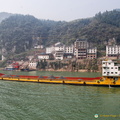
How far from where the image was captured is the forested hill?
108625 mm

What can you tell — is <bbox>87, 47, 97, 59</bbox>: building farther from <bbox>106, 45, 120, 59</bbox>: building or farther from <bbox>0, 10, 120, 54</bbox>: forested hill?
<bbox>0, 10, 120, 54</bbox>: forested hill

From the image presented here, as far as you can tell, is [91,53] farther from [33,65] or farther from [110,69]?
[110,69]

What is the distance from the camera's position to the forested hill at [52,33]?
109 m

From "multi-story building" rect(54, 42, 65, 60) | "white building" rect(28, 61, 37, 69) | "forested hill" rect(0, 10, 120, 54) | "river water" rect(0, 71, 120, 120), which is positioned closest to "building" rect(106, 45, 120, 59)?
"forested hill" rect(0, 10, 120, 54)

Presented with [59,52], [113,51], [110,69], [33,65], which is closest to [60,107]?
[110,69]

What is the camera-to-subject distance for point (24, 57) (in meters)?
99.0

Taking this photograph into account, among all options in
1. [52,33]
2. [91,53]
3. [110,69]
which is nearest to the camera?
[110,69]

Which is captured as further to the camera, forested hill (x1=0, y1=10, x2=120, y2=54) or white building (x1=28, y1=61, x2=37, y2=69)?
forested hill (x1=0, y1=10, x2=120, y2=54)

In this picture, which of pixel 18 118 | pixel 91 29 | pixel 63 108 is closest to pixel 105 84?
pixel 63 108

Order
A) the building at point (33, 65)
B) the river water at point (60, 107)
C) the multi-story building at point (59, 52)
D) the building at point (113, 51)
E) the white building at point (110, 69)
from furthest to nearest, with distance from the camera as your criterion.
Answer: the multi-story building at point (59, 52)
the building at point (33, 65)
the building at point (113, 51)
the white building at point (110, 69)
the river water at point (60, 107)

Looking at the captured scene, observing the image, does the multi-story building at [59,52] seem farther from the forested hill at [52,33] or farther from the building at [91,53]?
the forested hill at [52,33]

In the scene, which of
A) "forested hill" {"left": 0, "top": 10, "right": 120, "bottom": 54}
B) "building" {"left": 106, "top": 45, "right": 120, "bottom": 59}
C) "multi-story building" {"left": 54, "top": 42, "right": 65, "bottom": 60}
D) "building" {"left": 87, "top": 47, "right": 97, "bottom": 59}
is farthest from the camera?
"forested hill" {"left": 0, "top": 10, "right": 120, "bottom": 54}

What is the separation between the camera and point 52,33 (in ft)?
481

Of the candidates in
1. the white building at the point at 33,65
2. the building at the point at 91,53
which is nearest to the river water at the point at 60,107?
the building at the point at 91,53
